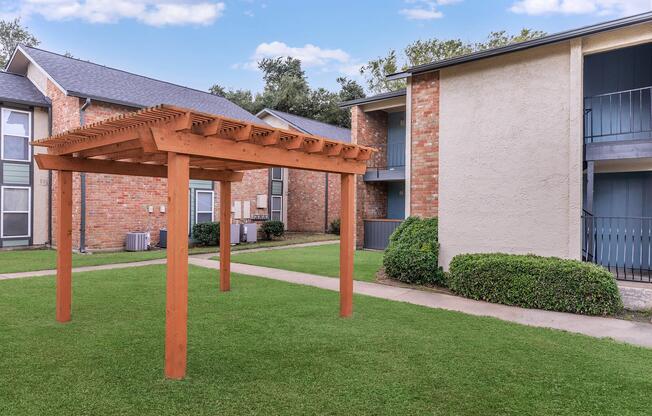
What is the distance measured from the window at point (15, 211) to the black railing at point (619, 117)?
16.9m

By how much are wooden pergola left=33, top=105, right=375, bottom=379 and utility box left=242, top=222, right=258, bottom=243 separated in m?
10.5

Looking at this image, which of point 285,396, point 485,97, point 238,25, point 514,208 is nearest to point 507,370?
point 285,396

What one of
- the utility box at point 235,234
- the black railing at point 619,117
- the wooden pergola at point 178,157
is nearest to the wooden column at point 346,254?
the wooden pergola at point 178,157

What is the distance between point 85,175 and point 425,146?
1086cm

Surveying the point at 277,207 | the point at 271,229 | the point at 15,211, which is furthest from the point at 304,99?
the point at 15,211

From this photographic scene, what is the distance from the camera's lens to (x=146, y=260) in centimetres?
1219

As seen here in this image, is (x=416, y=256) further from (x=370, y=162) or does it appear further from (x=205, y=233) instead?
(x=205, y=233)

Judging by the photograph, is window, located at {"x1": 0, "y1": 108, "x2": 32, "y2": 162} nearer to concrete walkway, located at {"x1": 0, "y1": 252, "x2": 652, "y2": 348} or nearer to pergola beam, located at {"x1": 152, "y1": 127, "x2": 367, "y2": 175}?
concrete walkway, located at {"x1": 0, "y1": 252, "x2": 652, "y2": 348}

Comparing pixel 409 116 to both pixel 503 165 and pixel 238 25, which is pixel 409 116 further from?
pixel 238 25

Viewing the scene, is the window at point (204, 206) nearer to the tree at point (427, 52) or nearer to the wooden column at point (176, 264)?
the wooden column at point (176, 264)

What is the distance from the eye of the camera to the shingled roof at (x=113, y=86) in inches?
553

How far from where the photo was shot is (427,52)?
31.6 m

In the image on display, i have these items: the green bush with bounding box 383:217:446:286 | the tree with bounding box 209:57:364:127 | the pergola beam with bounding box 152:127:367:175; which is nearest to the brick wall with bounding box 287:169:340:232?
the green bush with bounding box 383:217:446:286

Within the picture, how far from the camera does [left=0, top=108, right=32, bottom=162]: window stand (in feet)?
45.6
